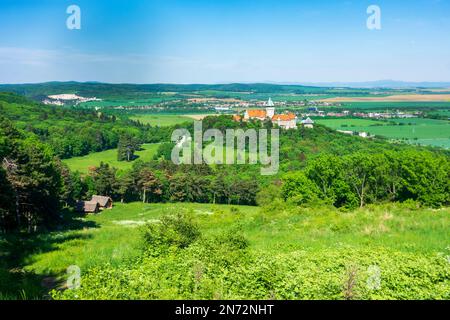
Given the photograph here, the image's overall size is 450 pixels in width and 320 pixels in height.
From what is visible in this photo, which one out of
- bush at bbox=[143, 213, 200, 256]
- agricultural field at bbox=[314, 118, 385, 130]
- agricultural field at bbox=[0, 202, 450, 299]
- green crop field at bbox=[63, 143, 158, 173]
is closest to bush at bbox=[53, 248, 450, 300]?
agricultural field at bbox=[0, 202, 450, 299]

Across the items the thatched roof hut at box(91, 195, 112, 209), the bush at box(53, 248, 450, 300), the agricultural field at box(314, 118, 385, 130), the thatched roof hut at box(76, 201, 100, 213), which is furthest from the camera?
the agricultural field at box(314, 118, 385, 130)

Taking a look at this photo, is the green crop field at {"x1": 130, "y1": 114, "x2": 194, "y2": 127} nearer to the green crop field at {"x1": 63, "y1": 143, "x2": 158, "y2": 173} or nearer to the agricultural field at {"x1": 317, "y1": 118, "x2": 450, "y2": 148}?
the green crop field at {"x1": 63, "y1": 143, "x2": 158, "y2": 173}

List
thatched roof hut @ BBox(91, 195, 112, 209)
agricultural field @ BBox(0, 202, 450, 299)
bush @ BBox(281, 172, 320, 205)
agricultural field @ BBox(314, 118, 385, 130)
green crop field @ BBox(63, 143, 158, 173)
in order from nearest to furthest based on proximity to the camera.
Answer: agricultural field @ BBox(0, 202, 450, 299) < bush @ BBox(281, 172, 320, 205) < thatched roof hut @ BBox(91, 195, 112, 209) < green crop field @ BBox(63, 143, 158, 173) < agricultural field @ BBox(314, 118, 385, 130)

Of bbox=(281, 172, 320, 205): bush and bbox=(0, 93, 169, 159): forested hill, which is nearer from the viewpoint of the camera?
bbox=(281, 172, 320, 205): bush

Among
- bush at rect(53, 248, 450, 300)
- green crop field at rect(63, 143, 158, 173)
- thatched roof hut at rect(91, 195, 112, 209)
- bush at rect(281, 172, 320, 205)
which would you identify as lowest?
thatched roof hut at rect(91, 195, 112, 209)

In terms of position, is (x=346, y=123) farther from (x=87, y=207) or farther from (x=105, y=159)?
(x=87, y=207)

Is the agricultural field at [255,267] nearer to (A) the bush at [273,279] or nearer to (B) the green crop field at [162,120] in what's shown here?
(A) the bush at [273,279]

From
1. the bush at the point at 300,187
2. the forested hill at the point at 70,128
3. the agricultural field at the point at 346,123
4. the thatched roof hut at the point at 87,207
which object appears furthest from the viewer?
the agricultural field at the point at 346,123

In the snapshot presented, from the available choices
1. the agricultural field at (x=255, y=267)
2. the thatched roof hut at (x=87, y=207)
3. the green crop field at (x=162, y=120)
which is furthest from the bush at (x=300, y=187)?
the green crop field at (x=162, y=120)
